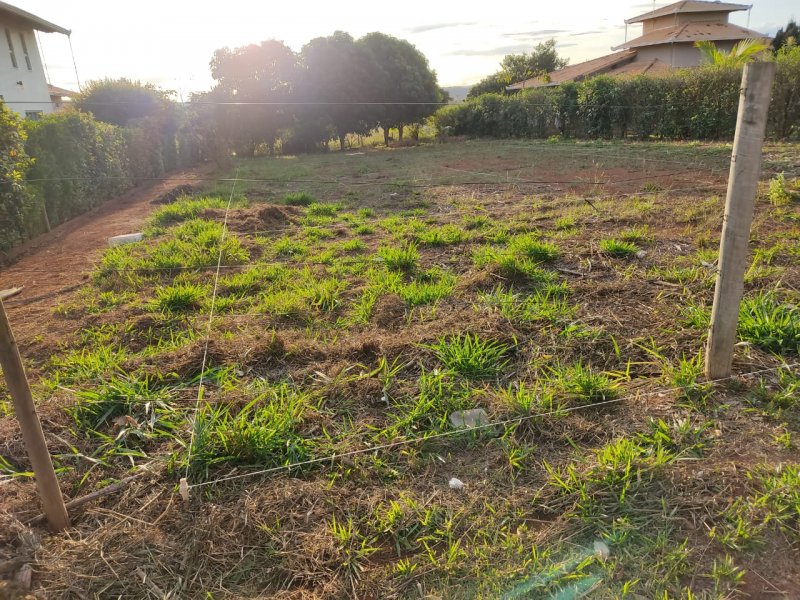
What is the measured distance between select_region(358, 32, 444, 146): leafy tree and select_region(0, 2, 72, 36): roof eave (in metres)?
12.9

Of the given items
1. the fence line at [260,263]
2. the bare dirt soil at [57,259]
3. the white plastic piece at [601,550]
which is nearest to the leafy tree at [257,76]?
the bare dirt soil at [57,259]

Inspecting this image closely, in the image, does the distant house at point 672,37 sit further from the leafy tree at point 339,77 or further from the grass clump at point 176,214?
the grass clump at point 176,214

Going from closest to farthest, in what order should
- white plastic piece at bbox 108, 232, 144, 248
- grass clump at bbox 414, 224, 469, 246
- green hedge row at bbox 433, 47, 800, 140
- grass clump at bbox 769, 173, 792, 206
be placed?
1. grass clump at bbox 414, 224, 469, 246
2. grass clump at bbox 769, 173, 792, 206
3. white plastic piece at bbox 108, 232, 144, 248
4. green hedge row at bbox 433, 47, 800, 140

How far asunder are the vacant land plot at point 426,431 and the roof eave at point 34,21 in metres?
17.3

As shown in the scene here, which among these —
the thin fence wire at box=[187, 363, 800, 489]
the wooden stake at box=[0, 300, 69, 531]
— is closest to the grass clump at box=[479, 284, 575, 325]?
the thin fence wire at box=[187, 363, 800, 489]

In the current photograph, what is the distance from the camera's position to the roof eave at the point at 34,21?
16.3m

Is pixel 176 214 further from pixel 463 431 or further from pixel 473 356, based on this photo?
pixel 463 431

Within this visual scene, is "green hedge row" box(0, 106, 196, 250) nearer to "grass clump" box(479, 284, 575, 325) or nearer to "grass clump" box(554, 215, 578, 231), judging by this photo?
"grass clump" box(479, 284, 575, 325)

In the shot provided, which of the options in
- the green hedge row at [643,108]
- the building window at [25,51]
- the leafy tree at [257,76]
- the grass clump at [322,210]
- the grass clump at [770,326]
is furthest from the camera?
the leafy tree at [257,76]

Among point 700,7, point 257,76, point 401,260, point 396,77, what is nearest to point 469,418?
point 401,260

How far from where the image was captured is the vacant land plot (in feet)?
5.92

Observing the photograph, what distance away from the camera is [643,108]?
1812cm

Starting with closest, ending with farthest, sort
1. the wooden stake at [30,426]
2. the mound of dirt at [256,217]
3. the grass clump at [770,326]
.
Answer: the wooden stake at [30,426] → the grass clump at [770,326] → the mound of dirt at [256,217]

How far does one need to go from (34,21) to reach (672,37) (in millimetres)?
28232
